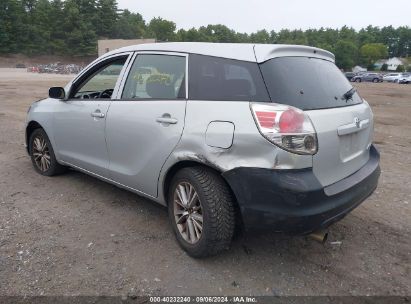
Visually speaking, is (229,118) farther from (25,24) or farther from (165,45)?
(25,24)

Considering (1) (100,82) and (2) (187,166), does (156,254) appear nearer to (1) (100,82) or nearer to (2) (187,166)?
(2) (187,166)

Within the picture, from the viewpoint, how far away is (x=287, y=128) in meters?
2.68

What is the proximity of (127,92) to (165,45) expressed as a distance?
0.61 meters

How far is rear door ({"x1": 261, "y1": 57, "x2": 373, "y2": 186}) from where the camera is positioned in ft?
9.18

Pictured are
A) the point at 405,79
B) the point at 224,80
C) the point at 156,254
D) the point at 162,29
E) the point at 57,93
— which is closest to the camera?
the point at 224,80

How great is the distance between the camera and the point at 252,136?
272cm

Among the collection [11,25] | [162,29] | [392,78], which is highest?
[162,29]

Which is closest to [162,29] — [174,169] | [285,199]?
[174,169]

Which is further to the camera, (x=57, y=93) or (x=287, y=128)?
(x=57, y=93)

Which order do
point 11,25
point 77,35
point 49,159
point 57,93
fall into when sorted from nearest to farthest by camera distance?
1. point 57,93
2. point 49,159
3. point 11,25
4. point 77,35

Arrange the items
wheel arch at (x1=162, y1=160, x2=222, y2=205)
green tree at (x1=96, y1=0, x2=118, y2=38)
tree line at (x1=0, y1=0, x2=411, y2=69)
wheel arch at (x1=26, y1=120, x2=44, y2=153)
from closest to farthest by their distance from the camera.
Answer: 1. wheel arch at (x1=162, y1=160, x2=222, y2=205)
2. wheel arch at (x1=26, y1=120, x2=44, y2=153)
3. tree line at (x1=0, y1=0, x2=411, y2=69)
4. green tree at (x1=96, y1=0, x2=118, y2=38)

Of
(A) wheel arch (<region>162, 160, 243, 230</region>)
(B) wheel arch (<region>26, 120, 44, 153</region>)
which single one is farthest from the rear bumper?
(B) wheel arch (<region>26, 120, 44, 153</region>)

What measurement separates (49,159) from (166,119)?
102 inches

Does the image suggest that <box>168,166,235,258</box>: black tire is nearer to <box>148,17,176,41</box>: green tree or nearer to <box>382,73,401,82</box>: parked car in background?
<box>382,73,401,82</box>: parked car in background
